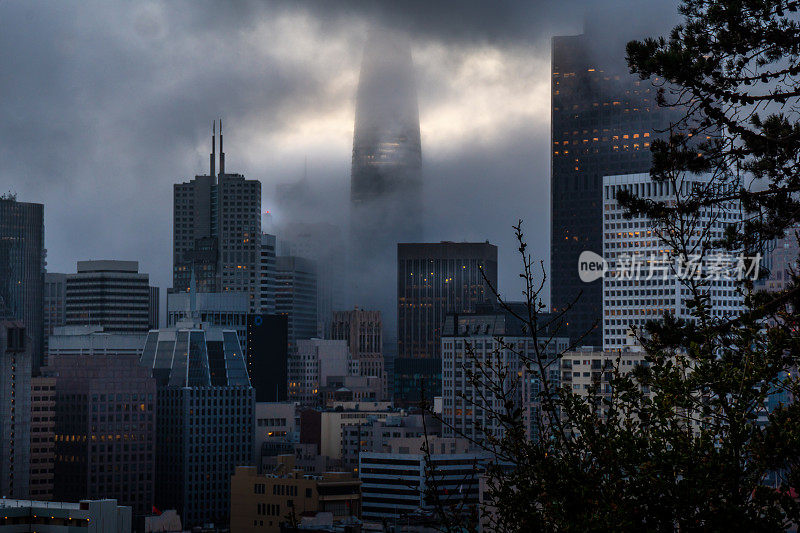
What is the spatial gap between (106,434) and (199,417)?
14049mm

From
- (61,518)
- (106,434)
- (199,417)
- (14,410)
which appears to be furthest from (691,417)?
(199,417)

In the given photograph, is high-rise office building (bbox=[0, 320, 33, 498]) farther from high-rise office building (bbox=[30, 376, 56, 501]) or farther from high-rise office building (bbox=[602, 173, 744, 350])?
high-rise office building (bbox=[602, 173, 744, 350])

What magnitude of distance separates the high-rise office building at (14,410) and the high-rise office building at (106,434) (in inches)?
307

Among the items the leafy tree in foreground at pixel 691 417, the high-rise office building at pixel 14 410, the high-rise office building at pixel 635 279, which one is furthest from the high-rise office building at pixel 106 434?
the leafy tree in foreground at pixel 691 417

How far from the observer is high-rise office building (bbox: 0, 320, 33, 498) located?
147000 mm

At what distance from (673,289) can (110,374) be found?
79.4 meters

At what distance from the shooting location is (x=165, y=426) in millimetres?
171500

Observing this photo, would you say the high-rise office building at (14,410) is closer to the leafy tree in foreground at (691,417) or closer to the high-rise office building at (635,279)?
the high-rise office building at (635,279)

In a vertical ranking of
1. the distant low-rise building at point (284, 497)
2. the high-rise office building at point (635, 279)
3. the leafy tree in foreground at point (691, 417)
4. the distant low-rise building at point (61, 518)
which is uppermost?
the high-rise office building at point (635, 279)

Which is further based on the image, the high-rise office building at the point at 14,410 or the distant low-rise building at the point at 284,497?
the high-rise office building at the point at 14,410

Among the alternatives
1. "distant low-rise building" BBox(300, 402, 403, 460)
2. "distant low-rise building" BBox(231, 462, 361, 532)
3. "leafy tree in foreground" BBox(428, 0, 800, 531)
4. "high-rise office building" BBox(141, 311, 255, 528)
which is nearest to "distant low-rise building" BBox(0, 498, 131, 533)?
"distant low-rise building" BBox(231, 462, 361, 532)

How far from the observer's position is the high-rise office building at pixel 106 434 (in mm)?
158375

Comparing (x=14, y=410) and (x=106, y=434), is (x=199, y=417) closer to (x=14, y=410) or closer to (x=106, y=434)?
(x=106, y=434)

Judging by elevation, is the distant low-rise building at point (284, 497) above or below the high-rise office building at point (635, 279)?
below
